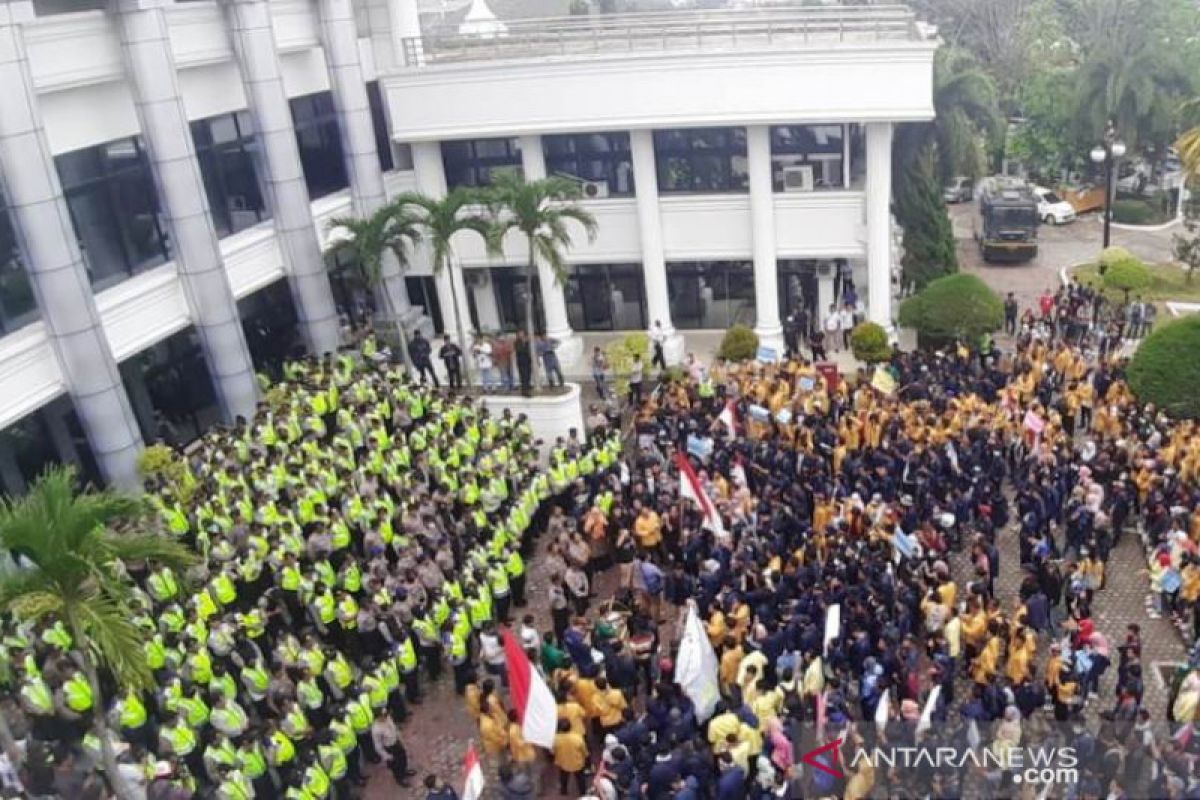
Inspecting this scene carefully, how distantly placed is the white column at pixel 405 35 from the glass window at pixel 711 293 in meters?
8.22

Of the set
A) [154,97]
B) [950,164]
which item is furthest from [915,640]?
[950,164]

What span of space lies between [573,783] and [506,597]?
3541mm

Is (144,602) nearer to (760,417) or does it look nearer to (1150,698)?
(760,417)

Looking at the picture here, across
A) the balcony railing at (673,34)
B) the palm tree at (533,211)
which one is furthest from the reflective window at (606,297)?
the balcony railing at (673,34)

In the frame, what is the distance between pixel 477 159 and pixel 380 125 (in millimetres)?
2869

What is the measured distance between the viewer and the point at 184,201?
2084 cm

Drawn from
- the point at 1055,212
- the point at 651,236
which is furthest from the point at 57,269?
the point at 1055,212

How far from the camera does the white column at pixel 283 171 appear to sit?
22.7 meters

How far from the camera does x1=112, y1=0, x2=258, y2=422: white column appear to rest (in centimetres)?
1988

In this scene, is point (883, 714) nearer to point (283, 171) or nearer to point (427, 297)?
point (283, 171)

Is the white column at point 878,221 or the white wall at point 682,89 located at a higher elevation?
the white wall at point 682,89

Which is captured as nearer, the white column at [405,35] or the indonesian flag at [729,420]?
the indonesian flag at [729,420]

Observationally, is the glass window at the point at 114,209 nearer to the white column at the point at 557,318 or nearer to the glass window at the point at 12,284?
the glass window at the point at 12,284

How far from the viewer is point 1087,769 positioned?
39.0ft
